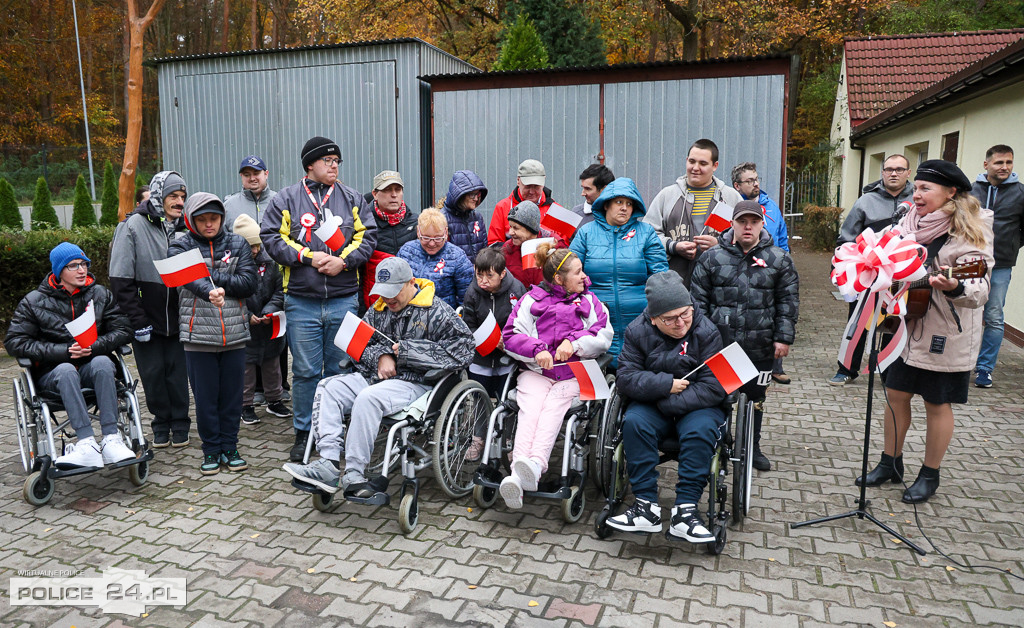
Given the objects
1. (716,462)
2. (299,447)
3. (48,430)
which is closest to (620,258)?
(716,462)

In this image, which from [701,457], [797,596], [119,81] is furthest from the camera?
[119,81]

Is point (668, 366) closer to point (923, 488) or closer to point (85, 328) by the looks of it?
point (923, 488)

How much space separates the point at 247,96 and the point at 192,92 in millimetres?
1000

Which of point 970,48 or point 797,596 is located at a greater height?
point 970,48

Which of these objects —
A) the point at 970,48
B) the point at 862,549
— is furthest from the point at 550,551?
the point at 970,48

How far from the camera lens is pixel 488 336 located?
4.75m

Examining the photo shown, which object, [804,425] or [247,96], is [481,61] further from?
[804,425]

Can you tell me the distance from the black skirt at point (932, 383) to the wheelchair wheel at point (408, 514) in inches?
113

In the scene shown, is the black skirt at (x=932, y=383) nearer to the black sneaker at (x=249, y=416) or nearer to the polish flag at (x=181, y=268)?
the polish flag at (x=181, y=268)

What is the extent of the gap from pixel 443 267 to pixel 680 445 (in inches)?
85.4

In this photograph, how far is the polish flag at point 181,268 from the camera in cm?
458

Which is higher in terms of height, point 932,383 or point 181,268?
point 181,268

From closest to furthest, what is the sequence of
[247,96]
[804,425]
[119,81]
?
1. [804,425]
2. [247,96]
3. [119,81]

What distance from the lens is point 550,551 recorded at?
3.80 metres
